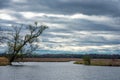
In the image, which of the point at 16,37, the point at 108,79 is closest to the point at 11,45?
the point at 16,37

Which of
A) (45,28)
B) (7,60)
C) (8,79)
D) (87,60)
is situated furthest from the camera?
(87,60)

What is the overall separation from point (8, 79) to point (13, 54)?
152ft

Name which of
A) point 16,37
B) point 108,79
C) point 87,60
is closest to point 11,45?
point 16,37

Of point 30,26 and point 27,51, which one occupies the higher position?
point 30,26

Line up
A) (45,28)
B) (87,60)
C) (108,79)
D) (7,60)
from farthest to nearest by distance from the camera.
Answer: (87,60), (7,60), (45,28), (108,79)

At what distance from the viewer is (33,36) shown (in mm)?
85938

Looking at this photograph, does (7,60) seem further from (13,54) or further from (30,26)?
(30,26)

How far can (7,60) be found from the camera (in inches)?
3588

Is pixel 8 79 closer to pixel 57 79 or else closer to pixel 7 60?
pixel 57 79

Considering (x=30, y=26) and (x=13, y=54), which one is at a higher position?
(x=30, y=26)

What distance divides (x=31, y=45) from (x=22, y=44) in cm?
220

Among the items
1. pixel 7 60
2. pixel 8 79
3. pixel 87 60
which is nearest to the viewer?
pixel 8 79

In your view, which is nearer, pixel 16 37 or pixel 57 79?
pixel 57 79

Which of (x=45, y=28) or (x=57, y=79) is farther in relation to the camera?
(x=45, y=28)
